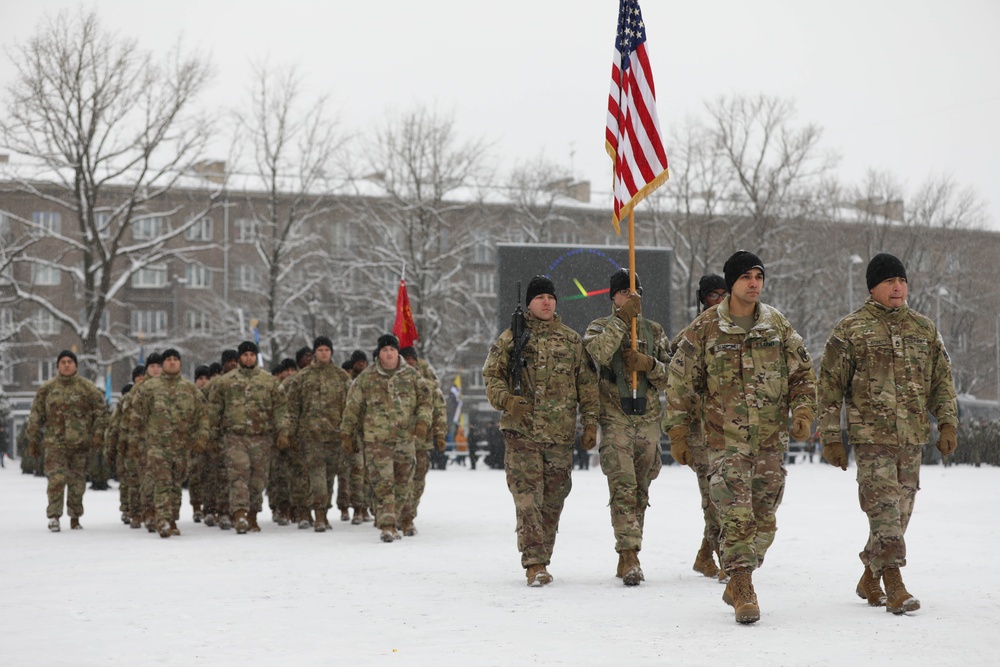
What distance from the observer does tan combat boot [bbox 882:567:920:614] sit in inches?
306

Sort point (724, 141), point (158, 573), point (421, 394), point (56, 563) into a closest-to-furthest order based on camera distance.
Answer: point (158, 573), point (56, 563), point (421, 394), point (724, 141)

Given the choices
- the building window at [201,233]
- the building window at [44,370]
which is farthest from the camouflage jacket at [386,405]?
the building window at [201,233]

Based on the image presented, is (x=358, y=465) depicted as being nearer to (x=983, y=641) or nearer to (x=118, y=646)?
(x=118, y=646)

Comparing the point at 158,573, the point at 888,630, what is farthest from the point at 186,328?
the point at 888,630

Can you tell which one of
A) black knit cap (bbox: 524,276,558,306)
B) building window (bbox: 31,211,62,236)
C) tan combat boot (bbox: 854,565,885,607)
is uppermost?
building window (bbox: 31,211,62,236)

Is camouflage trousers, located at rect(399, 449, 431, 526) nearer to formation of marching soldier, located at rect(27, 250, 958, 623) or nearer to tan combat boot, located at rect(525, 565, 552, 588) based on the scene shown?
formation of marching soldier, located at rect(27, 250, 958, 623)

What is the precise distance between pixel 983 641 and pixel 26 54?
33.2m

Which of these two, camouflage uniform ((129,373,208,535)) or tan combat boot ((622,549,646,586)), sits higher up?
camouflage uniform ((129,373,208,535))

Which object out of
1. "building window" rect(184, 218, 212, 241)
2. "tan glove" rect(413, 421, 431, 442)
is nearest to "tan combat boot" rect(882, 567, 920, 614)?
"tan glove" rect(413, 421, 431, 442)

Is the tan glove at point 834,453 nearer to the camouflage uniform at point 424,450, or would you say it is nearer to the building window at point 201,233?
the camouflage uniform at point 424,450

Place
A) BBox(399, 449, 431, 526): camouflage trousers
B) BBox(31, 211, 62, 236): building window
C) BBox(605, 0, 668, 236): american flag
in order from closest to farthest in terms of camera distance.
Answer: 1. BBox(605, 0, 668, 236): american flag
2. BBox(399, 449, 431, 526): camouflage trousers
3. BBox(31, 211, 62, 236): building window

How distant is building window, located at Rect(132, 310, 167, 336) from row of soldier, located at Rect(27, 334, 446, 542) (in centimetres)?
5649

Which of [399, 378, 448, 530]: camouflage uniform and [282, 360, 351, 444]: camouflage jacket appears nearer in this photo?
[399, 378, 448, 530]: camouflage uniform

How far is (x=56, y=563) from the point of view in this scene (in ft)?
38.8
